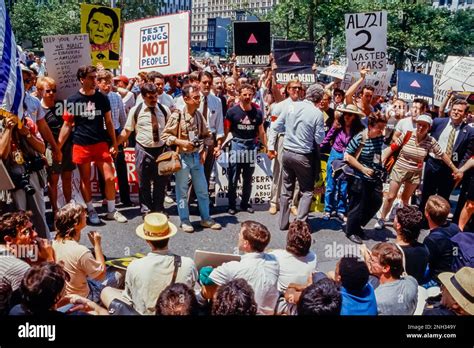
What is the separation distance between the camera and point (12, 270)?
3.38 m

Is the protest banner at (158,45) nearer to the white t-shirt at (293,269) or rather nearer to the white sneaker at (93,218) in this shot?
the white sneaker at (93,218)

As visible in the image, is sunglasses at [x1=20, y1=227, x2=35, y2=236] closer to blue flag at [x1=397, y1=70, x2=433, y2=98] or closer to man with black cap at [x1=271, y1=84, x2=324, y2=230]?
man with black cap at [x1=271, y1=84, x2=324, y2=230]

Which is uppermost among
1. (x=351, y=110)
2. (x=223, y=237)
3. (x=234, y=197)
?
(x=351, y=110)

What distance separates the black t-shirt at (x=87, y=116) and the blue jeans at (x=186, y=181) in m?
1.16

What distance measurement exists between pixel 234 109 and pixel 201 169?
46.5 inches

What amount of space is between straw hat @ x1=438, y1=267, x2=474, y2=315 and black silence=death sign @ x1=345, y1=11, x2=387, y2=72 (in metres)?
5.29

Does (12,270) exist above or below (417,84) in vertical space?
below

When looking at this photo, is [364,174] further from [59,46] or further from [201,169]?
[59,46]

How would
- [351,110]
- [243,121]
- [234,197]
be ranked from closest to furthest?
[351,110] → [243,121] → [234,197]

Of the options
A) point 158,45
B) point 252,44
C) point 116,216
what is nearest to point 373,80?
point 252,44

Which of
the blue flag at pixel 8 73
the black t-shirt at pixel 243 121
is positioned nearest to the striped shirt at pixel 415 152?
the black t-shirt at pixel 243 121

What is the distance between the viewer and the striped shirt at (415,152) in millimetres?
6531

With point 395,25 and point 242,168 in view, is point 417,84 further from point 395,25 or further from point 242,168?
point 395,25

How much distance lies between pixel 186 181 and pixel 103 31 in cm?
356
